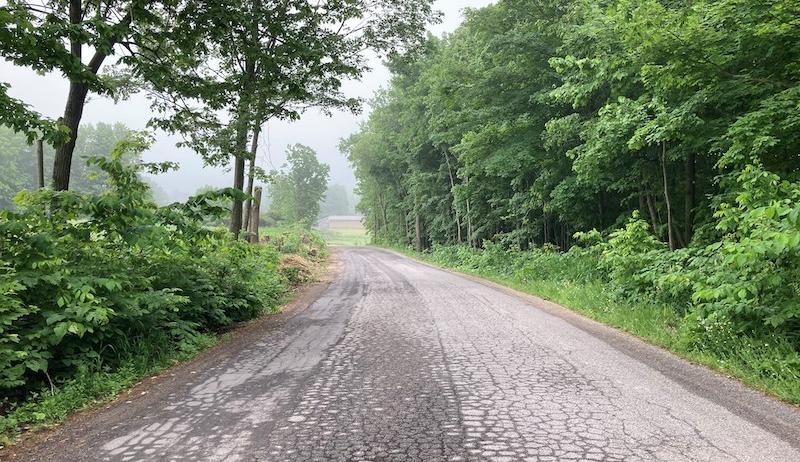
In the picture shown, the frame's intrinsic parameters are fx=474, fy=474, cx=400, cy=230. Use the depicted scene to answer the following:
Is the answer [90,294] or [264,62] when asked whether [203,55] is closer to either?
[264,62]

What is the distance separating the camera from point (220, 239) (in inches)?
284

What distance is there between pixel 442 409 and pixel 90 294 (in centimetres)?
374

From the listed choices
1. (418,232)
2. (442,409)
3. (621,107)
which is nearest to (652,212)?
(621,107)

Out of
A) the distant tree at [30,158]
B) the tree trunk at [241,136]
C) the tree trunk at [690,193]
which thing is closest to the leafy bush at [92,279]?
the tree trunk at [241,136]

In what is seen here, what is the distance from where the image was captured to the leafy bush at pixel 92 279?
4574 millimetres

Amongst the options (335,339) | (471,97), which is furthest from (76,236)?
(471,97)

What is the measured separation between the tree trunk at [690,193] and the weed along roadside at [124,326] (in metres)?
10.5

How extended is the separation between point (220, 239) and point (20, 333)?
2.89 metres

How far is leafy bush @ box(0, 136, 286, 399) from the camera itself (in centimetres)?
457

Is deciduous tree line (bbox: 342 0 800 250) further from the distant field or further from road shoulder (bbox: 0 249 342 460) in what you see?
the distant field

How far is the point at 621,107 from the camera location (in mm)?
10125

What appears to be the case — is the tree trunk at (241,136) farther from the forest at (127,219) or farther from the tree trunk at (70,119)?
the tree trunk at (70,119)

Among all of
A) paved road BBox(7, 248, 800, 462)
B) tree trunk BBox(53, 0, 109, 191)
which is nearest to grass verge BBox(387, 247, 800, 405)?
paved road BBox(7, 248, 800, 462)

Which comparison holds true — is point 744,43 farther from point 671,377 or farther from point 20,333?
point 20,333
